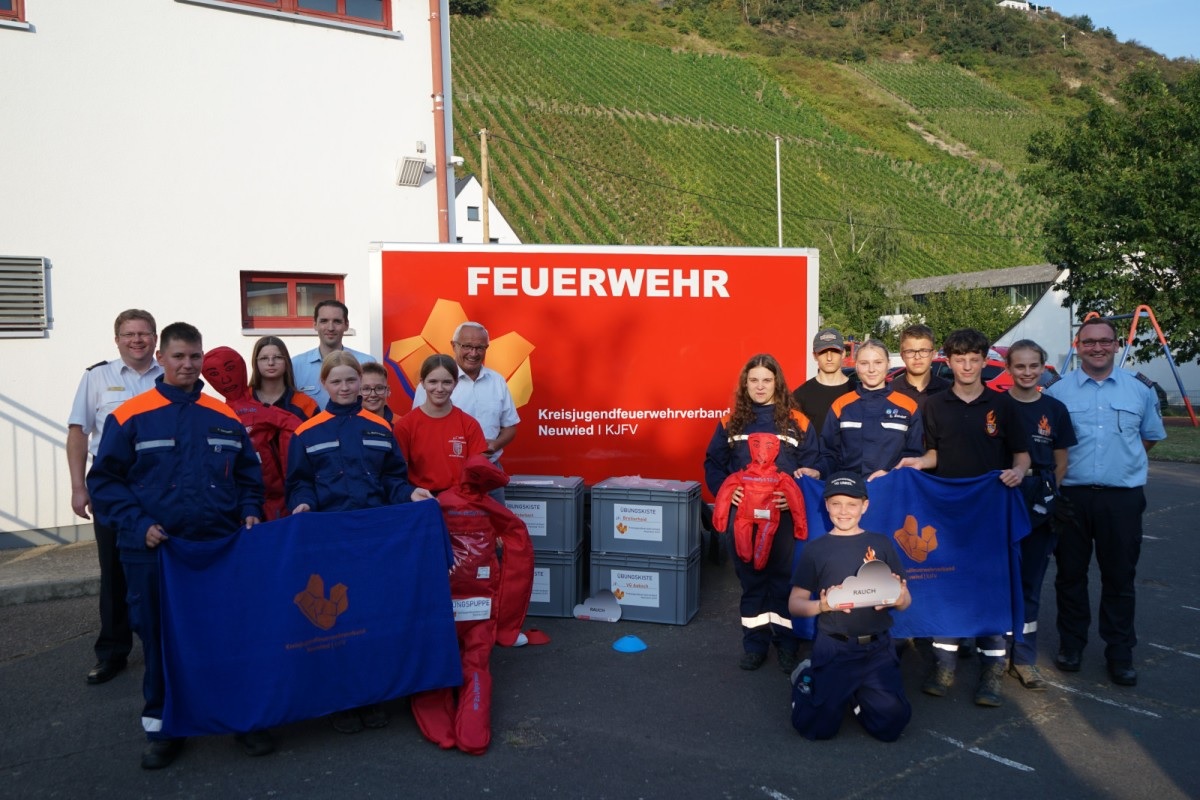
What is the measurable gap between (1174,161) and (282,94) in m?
22.6

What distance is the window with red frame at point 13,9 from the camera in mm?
8961

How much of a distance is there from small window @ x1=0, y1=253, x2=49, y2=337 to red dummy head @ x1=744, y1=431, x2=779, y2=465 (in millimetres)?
7030

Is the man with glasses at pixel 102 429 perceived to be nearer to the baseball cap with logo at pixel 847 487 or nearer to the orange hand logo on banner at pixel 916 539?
the baseball cap with logo at pixel 847 487

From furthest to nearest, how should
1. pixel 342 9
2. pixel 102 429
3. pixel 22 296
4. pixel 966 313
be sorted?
pixel 966 313, pixel 342 9, pixel 22 296, pixel 102 429

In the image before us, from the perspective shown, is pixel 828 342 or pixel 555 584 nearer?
pixel 555 584

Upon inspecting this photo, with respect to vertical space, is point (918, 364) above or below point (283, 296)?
below

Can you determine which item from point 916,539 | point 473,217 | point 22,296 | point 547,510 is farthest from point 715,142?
point 916,539

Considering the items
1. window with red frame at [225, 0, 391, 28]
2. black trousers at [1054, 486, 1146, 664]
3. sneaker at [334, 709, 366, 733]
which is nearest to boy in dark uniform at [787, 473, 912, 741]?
black trousers at [1054, 486, 1146, 664]

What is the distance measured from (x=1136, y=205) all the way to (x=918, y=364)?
846 inches

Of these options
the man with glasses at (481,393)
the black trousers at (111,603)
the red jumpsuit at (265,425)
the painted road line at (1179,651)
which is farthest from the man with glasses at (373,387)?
the painted road line at (1179,651)

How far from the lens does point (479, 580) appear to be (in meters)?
5.52

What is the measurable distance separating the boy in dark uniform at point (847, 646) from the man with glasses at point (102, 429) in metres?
3.96

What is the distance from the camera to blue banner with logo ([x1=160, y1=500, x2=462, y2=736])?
448 cm

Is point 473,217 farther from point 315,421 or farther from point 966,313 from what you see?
point 315,421
